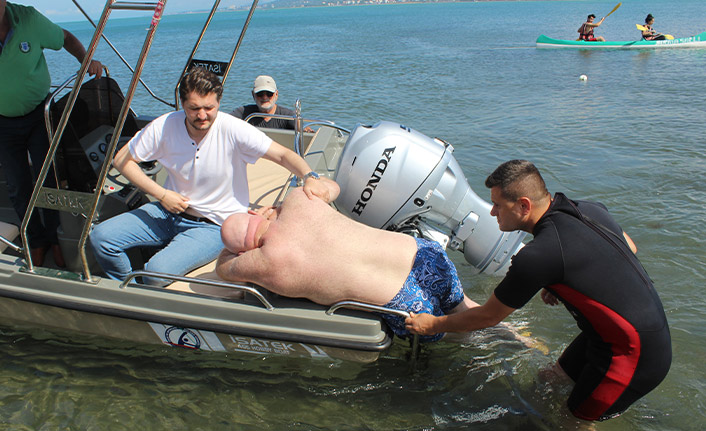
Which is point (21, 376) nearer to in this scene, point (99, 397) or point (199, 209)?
point (99, 397)

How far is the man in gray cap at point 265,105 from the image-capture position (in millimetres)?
5133

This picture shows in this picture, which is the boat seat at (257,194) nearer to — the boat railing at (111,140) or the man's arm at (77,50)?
the boat railing at (111,140)

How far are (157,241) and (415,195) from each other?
1.63 metres

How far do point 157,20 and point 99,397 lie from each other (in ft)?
7.58

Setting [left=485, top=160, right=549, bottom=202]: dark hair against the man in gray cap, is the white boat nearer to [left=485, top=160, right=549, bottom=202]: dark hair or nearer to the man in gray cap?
[left=485, top=160, right=549, bottom=202]: dark hair

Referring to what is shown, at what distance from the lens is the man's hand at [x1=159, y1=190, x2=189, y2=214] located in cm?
316

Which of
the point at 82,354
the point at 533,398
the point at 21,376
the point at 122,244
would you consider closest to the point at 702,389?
the point at 533,398

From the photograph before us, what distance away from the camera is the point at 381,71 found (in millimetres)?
17531

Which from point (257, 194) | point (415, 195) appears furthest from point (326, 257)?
point (257, 194)

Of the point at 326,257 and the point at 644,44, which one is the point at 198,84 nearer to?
the point at 326,257

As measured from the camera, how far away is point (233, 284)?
2686 mm

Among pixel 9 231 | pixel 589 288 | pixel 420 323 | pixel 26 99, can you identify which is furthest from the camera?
pixel 9 231

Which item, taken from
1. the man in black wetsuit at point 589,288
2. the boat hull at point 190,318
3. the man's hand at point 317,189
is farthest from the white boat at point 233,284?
the man in black wetsuit at point 589,288

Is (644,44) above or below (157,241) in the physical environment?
above
